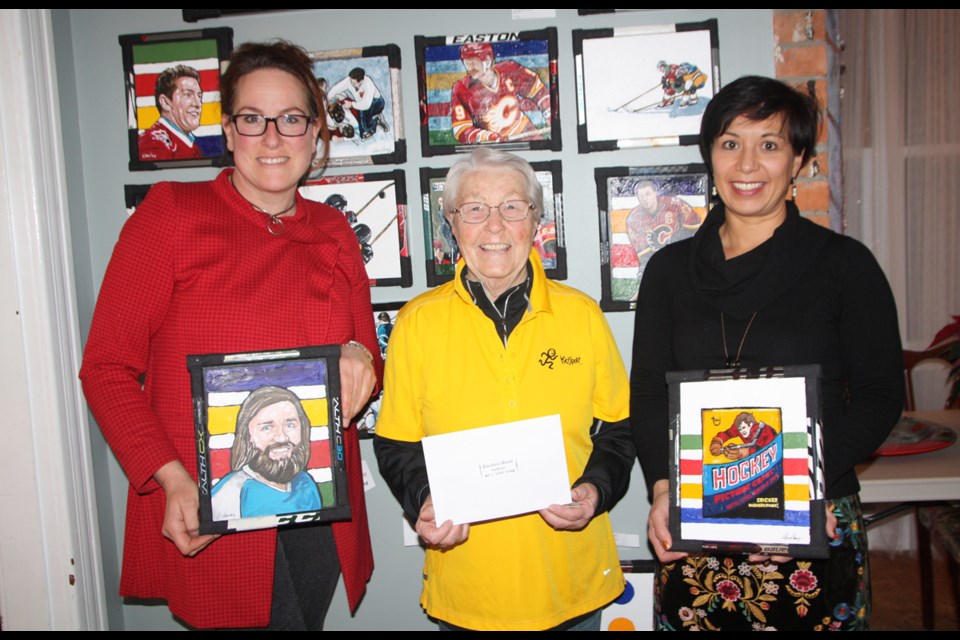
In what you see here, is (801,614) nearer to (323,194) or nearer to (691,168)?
(691,168)

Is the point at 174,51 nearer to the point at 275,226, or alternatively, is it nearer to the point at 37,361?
the point at 275,226

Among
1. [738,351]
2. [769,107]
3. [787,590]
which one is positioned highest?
[769,107]

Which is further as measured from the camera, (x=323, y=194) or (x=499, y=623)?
(x=323, y=194)

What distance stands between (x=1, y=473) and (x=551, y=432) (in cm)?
194

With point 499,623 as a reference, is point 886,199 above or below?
above

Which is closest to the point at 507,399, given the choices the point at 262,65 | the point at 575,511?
the point at 575,511

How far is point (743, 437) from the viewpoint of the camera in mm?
1619

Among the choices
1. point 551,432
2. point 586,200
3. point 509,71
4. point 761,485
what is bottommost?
point 761,485

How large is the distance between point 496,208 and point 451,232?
667 millimetres

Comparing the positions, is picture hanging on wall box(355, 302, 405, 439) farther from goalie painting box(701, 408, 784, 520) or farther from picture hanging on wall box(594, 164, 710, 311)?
goalie painting box(701, 408, 784, 520)

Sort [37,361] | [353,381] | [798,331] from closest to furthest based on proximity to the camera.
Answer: [798,331] < [353,381] < [37,361]

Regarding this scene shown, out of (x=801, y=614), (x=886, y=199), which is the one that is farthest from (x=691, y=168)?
(x=886, y=199)

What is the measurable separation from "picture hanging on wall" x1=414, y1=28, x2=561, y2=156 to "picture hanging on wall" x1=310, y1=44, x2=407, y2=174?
0.36 feet

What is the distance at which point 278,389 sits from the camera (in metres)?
1.68
